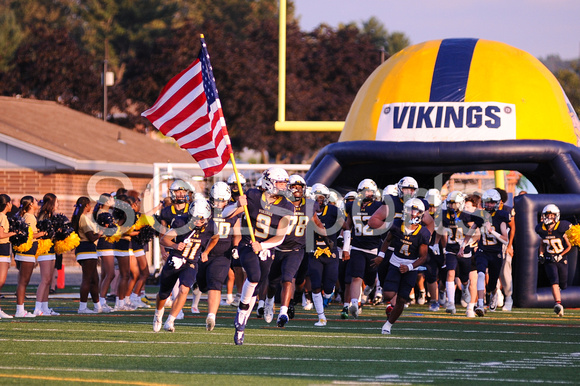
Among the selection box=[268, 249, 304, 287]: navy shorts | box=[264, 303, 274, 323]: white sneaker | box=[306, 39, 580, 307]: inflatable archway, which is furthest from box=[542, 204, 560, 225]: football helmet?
box=[264, 303, 274, 323]: white sneaker

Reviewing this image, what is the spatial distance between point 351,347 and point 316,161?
793 cm

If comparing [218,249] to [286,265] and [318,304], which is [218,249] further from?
[318,304]

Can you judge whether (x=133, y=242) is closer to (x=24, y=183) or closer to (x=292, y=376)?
(x=292, y=376)

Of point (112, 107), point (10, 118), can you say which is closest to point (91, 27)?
point (112, 107)

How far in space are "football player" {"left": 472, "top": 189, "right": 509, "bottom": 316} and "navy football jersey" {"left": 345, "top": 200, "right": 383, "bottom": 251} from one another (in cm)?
131

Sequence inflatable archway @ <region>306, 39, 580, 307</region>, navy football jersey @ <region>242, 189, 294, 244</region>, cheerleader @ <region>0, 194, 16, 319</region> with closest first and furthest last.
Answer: navy football jersey @ <region>242, 189, 294, 244</region>
cheerleader @ <region>0, 194, 16, 319</region>
inflatable archway @ <region>306, 39, 580, 307</region>

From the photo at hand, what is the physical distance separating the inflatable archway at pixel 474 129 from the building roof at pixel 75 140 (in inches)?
387

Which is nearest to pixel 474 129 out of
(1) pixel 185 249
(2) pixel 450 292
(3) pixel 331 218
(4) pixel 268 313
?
(2) pixel 450 292

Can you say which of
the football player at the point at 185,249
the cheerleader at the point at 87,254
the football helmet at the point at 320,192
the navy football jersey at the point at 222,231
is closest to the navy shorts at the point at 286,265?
the navy football jersey at the point at 222,231

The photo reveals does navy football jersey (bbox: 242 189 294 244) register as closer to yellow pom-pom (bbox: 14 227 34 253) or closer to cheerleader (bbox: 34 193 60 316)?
yellow pom-pom (bbox: 14 227 34 253)

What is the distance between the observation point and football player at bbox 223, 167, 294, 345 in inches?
439

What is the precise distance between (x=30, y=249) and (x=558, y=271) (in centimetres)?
Answer: 770

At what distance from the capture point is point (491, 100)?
17141 millimetres

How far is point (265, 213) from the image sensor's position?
38.1 ft
